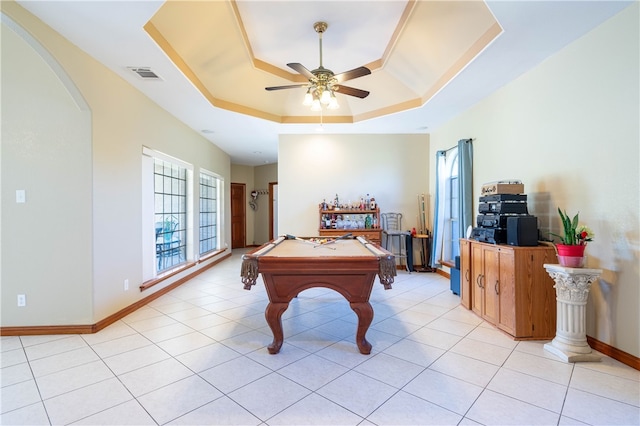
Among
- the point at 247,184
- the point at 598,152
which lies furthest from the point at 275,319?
the point at 247,184

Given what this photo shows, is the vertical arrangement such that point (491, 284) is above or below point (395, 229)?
below

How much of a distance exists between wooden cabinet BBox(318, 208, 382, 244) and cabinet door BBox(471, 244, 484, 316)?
224cm

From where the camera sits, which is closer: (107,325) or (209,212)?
(107,325)

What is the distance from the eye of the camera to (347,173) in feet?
21.0

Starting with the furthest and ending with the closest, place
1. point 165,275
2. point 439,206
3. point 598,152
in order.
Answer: point 439,206 < point 165,275 < point 598,152

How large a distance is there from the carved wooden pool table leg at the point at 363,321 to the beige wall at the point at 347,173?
12.3ft

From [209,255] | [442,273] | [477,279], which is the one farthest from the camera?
[209,255]

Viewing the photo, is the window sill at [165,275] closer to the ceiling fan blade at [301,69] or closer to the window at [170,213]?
the window at [170,213]

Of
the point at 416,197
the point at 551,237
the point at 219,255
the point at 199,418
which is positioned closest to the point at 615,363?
the point at 551,237

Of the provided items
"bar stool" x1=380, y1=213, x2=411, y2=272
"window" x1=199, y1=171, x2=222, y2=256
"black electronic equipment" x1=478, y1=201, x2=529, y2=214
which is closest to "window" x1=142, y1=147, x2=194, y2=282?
"window" x1=199, y1=171, x2=222, y2=256

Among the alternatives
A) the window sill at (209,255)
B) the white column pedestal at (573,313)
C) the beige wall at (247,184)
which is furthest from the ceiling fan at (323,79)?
the beige wall at (247,184)

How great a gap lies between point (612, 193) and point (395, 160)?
13.2ft

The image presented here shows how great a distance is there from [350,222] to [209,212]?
138 inches

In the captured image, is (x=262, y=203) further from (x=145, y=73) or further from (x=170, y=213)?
(x=145, y=73)
